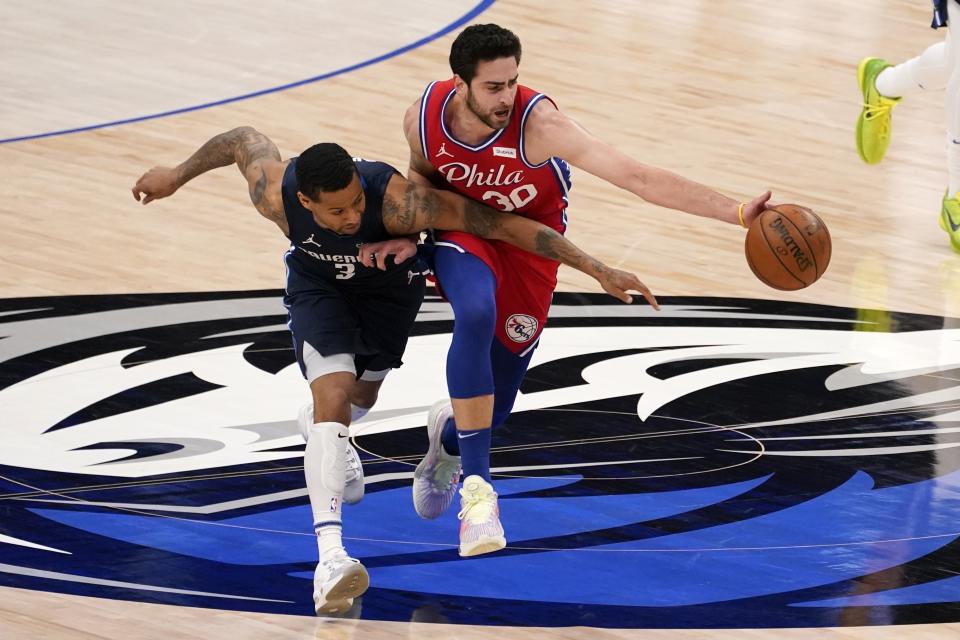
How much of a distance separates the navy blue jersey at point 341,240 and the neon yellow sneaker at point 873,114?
221 inches

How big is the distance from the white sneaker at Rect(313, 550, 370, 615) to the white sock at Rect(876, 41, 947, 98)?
18.9ft

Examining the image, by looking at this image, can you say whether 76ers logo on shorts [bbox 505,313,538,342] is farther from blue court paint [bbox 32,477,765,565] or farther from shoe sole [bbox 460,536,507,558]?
shoe sole [bbox 460,536,507,558]

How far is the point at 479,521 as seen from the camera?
530cm

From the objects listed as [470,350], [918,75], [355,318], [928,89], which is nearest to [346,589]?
[470,350]

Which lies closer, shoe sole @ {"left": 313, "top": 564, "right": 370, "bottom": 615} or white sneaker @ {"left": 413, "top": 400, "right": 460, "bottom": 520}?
shoe sole @ {"left": 313, "top": 564, "right": 370, "bottom": 615}

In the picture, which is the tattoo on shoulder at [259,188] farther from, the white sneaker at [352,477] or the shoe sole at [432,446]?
the shoe sole at [432,446]

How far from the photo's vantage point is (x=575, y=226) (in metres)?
9.48

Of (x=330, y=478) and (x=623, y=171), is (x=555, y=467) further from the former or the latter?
(x=623, y=171)

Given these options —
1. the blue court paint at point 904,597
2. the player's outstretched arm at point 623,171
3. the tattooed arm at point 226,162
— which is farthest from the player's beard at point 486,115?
the blue court paint at point 904,597

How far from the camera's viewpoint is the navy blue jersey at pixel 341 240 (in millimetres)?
5379

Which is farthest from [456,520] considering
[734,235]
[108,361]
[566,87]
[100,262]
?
[566,87]

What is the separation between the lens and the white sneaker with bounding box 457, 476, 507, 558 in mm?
5258

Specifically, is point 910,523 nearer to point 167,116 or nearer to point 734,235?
point 734,235

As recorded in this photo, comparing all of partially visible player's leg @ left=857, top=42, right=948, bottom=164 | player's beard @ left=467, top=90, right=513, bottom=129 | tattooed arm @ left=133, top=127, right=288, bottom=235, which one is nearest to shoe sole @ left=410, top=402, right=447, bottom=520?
tattooed arm @ left=133, top=127, right=288, bottom=235
